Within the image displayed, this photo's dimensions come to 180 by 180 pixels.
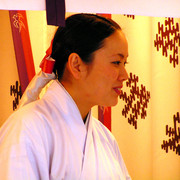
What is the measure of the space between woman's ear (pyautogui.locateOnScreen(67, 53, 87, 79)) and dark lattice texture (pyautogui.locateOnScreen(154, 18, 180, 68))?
2.08 feet

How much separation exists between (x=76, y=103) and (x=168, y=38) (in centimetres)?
69

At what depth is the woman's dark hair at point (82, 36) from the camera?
968 millimetres

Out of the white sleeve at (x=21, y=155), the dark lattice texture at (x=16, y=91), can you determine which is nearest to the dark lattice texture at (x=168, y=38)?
the dark lattice texture at (x=16, y=91)

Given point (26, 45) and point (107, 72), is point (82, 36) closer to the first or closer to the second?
point (107, 72)

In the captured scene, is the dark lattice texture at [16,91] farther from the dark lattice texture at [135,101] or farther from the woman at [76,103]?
the dark lattice texture at [135,101]

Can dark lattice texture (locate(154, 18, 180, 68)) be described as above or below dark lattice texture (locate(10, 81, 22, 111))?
above

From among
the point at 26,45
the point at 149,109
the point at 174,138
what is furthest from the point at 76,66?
the point at 174,138

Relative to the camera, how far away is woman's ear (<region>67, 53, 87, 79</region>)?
0.97 m

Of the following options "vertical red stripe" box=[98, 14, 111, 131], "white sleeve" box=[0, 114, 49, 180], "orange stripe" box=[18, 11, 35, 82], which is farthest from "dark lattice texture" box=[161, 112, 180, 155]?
"white sleeve" box=[0, 114, 49, 180]

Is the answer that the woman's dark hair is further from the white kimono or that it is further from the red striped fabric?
the red striped fabric

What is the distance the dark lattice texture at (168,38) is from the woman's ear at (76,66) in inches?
25.0

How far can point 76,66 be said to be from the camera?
0.98m

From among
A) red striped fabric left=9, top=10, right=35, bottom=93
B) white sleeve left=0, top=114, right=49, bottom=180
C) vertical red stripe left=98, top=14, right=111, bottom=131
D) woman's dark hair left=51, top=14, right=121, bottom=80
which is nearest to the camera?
white sleeve left=0, top=114, right=49, bottom=180

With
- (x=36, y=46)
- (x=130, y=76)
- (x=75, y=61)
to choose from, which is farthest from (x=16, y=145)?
(x=130, y=76)
